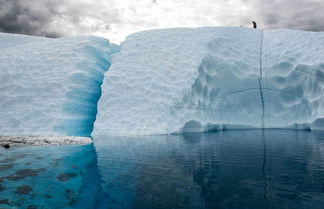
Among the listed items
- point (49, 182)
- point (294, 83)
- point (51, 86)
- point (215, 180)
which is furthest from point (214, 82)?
point (49, 182)

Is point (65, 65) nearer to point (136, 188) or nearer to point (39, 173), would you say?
point (39, 173)

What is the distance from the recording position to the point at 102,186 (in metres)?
3.86

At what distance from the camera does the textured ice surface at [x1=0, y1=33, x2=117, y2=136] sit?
11.7 metres

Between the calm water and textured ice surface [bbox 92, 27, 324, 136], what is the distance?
6324mm

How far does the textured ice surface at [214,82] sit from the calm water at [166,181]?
6.32m

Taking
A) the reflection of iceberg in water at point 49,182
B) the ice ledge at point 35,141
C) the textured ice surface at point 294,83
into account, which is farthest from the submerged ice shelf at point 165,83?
the reflection of iceberg in water at point 49,182

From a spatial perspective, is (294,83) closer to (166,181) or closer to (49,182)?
(166,181)

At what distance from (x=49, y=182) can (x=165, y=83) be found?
965 centimetres

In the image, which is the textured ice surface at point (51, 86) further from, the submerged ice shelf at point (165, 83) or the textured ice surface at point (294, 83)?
the textured ice surface at point (294, 83)

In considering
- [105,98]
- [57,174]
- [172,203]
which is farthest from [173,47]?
[172,203]

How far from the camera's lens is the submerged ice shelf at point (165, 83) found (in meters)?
12.1

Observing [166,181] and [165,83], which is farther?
[165,83]


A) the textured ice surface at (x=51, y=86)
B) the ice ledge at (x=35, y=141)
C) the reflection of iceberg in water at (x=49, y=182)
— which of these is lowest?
the reflection of iceberg in water at (x=49, y=182)

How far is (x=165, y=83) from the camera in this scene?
1328 cm
